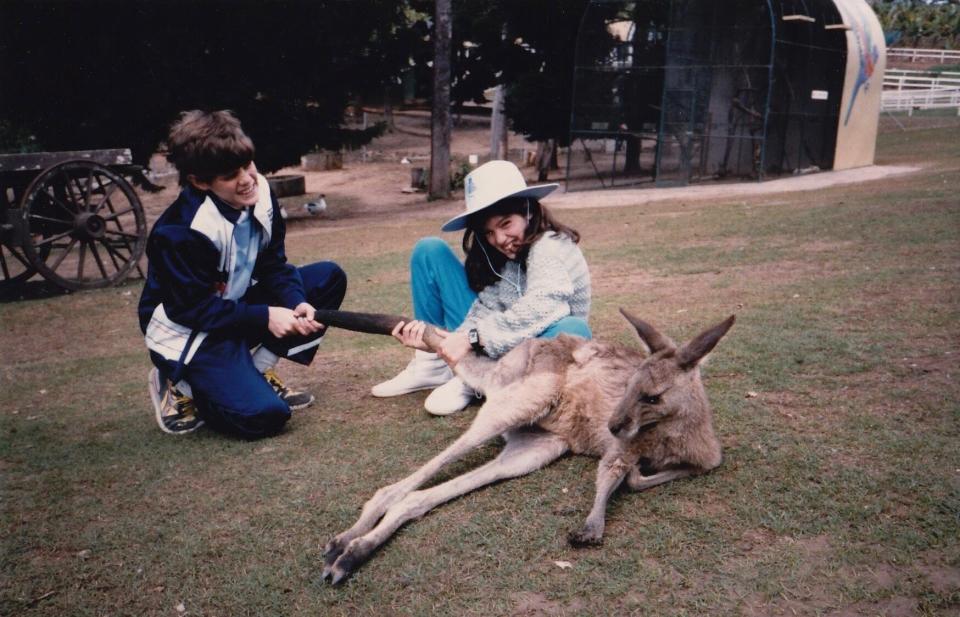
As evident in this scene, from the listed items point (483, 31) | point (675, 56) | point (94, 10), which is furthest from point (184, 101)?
point (675, 56)

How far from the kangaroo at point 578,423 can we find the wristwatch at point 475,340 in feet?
0.49

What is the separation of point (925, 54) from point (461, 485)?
159ft

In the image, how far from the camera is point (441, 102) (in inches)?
604

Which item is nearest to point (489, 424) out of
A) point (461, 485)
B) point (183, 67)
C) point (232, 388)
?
point (461, 485)

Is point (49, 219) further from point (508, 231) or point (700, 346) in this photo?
point (700, 346)

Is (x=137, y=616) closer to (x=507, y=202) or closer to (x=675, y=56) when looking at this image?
(x=507, y=202)

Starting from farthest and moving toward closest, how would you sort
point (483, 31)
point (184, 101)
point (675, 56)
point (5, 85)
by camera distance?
1. point (483, 31)
2. point (675, 56)
3. point (184, 101)
4. point (5, 85)

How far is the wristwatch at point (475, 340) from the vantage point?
3.61 meters

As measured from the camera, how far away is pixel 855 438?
3131mm

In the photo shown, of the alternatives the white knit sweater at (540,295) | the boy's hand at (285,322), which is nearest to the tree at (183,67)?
the boy's hand at (285,322)

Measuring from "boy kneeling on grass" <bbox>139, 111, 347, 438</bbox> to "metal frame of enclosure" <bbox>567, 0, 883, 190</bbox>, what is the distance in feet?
40.9

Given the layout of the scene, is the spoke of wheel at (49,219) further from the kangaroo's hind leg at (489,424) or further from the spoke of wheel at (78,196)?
the kangaroo's hind leg at (489,424)

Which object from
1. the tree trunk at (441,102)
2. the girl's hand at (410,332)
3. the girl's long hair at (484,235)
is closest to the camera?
the girl's hand at (410,332)

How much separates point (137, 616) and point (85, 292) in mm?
6312
